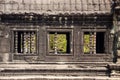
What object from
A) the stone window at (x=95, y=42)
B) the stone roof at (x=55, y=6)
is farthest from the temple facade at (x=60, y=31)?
the stone window at (x=95, y=42)

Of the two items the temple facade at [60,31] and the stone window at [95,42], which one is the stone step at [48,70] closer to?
the temple facade at [60,31]

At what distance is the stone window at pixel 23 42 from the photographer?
40.1 ft

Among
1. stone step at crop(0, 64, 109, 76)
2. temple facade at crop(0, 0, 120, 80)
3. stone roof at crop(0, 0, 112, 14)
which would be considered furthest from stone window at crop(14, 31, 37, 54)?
stone roof at crop(0, 0, 112, 14)

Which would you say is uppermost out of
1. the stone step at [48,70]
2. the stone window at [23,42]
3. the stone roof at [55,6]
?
the stone roof at [55,6]

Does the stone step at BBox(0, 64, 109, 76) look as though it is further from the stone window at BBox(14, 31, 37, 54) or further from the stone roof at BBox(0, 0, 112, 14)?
the stone roof at BBox(0, 0, 112, 14)

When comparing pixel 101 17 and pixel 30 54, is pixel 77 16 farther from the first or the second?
pixel 30 54

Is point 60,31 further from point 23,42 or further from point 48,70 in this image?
point 23,42

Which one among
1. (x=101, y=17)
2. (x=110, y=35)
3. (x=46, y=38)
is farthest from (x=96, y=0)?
(x=46, y=38)

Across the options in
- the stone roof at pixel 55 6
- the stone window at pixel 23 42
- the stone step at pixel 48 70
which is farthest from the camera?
the stone window at pixel 23 42

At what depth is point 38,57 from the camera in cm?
1205

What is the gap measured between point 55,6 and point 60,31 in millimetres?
1019

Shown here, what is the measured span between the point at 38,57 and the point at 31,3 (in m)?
2.18

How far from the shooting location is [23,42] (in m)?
14.1

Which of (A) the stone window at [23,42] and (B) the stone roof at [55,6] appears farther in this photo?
(A) the stone window at [23,42]
